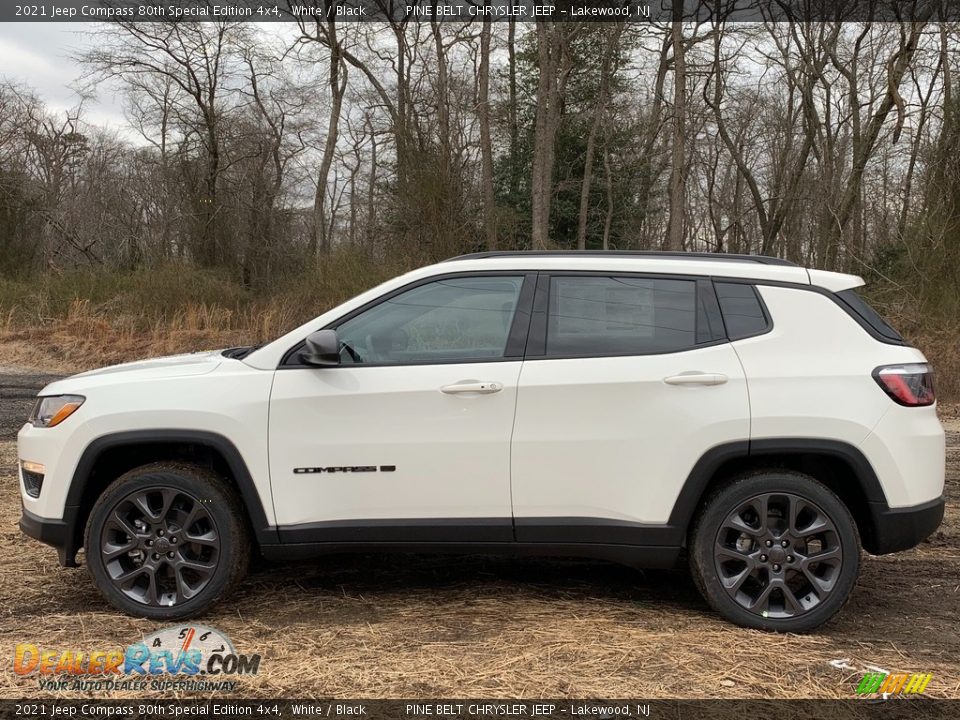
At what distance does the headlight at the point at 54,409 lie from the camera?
397cm

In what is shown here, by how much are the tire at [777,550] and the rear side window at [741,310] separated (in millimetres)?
694

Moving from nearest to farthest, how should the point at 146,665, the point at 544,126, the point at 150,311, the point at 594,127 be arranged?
the point at 146,665 < the point at 150,311 < the point at 544,126 < the point at 594,127

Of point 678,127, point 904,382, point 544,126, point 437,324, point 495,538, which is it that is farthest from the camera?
point 544,126

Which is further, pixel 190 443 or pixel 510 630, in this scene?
pixel 190 443

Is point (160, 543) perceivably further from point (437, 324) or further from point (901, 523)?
point (901, 523)

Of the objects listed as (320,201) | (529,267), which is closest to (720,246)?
(320,201)

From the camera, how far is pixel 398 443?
381cm

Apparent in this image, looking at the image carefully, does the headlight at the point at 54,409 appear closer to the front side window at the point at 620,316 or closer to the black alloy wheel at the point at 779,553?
the front side window at the point at 620,316

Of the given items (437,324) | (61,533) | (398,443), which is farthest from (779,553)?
(61,533)

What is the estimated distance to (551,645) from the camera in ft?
11.9

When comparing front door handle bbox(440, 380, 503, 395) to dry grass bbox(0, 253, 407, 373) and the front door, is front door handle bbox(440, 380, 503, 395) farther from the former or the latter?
dry grass bbox(0, 253, 407, 373)

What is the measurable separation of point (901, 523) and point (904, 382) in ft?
2.19

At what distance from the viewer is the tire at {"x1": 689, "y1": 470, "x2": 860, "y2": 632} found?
374 centimetres

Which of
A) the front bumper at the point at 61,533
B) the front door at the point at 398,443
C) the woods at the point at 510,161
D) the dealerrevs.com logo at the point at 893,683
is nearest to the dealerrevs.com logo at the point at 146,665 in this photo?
the front bumper at the point at 61,533
